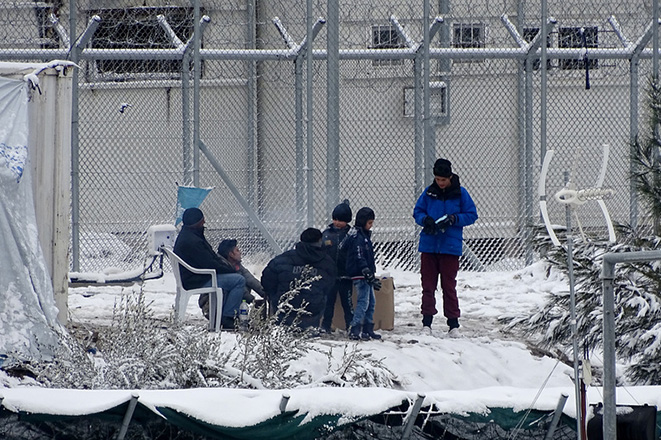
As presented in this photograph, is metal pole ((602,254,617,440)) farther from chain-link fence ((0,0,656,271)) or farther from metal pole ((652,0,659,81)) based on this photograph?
metal pole ((652,0,659,81))

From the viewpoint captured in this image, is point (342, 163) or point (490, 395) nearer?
point (490, 395)

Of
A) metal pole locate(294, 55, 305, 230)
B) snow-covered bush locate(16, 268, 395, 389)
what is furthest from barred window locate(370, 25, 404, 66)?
snow-covered bush locate(16, 268, 395, 389)

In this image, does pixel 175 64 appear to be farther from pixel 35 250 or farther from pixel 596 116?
pixel 35 250

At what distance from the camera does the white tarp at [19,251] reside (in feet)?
23.8

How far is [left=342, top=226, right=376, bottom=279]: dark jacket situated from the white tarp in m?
2.28

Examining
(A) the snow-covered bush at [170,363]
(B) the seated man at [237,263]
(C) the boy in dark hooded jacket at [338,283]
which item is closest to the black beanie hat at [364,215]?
(C) the boy in dark hooded jacket at [338,283]

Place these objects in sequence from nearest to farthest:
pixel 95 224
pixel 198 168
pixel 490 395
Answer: pixel 490 395 < pixel 198 168 < pixel 95 224

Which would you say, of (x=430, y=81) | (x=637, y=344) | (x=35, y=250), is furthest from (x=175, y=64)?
(x=637, y=344)

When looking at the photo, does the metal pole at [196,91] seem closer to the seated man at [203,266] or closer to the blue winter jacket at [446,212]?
the seated man at [203,266]

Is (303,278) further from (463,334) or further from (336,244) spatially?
(463,334)

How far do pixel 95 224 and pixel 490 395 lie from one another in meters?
7.61

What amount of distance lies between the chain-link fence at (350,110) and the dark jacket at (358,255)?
259 centimetres

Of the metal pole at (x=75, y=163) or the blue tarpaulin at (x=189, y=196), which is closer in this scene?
the blue tarpaulin at (x=189, y=196)

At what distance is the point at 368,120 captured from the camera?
1241 centimetres
